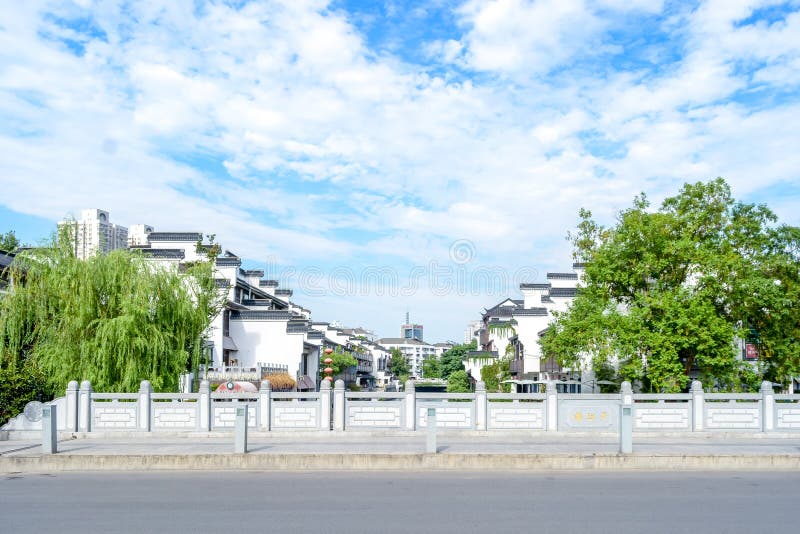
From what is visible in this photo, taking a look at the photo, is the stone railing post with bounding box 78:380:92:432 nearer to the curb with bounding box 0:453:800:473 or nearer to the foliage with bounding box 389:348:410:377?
the curb with bounding box 0:453:800:473

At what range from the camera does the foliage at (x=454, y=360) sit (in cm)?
8650

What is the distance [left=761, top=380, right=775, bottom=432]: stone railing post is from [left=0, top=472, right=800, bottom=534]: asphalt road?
667 centimetres

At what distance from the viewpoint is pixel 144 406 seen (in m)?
19.8

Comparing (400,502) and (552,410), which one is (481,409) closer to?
(552,410)

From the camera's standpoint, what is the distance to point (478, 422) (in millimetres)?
19969

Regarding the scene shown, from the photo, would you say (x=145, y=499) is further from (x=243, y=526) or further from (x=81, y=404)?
(x=81, y=404)

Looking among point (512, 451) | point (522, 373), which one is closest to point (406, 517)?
point (512, 451)

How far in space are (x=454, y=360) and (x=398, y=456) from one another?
73.7 meters

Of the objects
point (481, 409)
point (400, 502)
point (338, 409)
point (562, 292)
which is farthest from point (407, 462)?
point (562, 292)

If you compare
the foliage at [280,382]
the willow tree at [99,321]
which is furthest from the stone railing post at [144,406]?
the foliage at [280,382]

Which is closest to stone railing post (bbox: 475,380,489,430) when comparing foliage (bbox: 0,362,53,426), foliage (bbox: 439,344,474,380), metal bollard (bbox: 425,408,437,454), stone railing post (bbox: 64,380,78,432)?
metal bollard (bbox: 425,408,437,454)

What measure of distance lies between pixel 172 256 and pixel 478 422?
87.8ft

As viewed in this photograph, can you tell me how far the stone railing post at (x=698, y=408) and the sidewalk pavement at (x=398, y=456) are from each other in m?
1.69

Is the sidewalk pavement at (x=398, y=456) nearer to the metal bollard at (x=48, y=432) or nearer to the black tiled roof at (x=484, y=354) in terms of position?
the metal bollard at (x=48, y=432)
